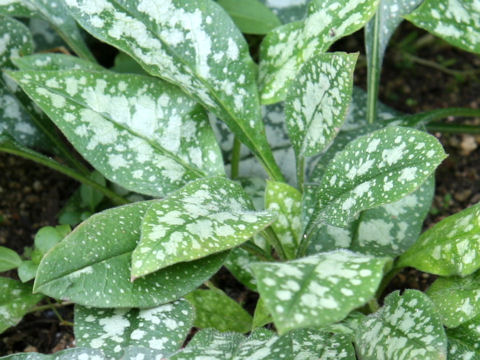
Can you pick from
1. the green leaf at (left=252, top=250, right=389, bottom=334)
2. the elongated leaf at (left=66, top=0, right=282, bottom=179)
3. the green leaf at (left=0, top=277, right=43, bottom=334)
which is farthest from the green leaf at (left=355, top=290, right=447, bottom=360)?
the green leaf at (left=0, top=277, right=43, bottom=334)

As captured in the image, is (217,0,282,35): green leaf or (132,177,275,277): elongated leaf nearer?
(132,177,275,277): elongated leaf

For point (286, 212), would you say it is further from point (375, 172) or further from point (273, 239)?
point (375, 172)

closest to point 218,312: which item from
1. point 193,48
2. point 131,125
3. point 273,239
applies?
point 273,239

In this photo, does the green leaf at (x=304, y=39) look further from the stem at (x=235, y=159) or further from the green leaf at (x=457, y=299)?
the green leaf at (x=457, y=299)

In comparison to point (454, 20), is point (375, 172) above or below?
below

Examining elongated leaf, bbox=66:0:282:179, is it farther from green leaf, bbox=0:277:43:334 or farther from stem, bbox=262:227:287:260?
green leaf, bbox=0:277:43:334

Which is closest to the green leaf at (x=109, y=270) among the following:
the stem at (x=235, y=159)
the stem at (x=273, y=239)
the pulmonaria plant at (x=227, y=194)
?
the pulmonaria plant at (x=227, y=194)
